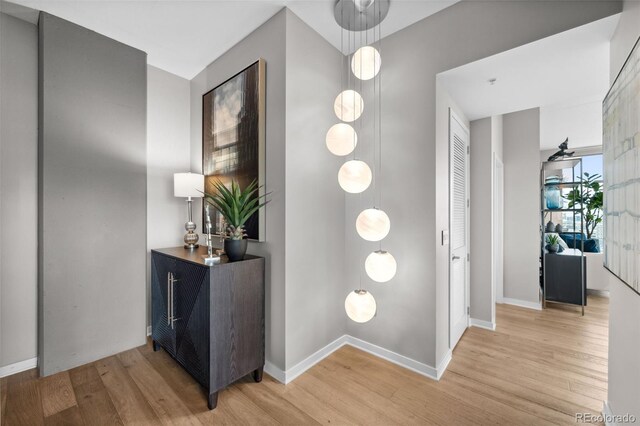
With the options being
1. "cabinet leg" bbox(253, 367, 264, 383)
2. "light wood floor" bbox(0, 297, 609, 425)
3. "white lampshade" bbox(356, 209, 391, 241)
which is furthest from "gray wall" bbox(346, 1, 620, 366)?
"cabinet leg" bbox(253, 367, 264, 383)

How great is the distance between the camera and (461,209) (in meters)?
2.69

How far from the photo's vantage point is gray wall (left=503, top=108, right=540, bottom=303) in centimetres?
347

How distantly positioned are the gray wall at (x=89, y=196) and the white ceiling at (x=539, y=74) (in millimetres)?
2745

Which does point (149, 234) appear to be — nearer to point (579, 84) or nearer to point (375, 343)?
point (375, 343)

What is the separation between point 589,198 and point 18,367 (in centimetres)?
635

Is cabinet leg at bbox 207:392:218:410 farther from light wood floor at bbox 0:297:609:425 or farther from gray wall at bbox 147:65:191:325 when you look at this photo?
gray wall at bbox 147:65:191:325

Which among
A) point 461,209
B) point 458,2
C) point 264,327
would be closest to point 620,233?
point 461,209

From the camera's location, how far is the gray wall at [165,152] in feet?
8.95

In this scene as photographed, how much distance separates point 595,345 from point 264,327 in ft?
9.92

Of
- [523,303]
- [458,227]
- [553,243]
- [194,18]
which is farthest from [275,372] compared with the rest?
[553,243]

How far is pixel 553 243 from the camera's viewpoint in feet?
11.8

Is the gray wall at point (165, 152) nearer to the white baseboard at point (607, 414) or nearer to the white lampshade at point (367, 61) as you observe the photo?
the white lampshade at point (367, 61)

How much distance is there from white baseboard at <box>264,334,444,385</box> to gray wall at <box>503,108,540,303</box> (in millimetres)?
2045

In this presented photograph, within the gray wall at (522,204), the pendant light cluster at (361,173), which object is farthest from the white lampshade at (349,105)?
the gray wall at (522,204)
